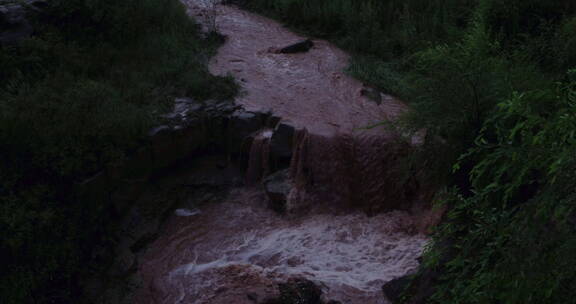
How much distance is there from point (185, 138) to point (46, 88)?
2.05 m

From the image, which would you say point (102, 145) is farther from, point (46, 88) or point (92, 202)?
point (46, 88)

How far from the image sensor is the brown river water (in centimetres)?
584

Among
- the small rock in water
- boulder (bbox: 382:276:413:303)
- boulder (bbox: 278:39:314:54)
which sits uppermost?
boulder (bbox: 278:39:314:54)

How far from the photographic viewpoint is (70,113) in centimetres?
680

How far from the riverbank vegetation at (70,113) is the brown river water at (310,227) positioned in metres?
0.98

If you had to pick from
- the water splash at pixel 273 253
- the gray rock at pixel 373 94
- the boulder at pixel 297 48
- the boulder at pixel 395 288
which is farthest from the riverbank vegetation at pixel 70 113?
the boulder at pixel 395 288

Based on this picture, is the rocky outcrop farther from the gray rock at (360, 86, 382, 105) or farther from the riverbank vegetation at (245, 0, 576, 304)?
the gray rock at (360, 86, 382, 105)

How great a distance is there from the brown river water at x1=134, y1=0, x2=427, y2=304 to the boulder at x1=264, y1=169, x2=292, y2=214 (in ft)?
0.34

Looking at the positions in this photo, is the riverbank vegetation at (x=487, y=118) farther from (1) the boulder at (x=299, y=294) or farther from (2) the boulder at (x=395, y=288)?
(1) the boulder at (x=299, y=294)

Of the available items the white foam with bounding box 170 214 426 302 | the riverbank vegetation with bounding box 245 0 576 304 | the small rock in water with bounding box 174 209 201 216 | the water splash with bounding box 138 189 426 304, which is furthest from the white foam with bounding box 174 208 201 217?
the riverbank vegetation with bounding box 245 0 576 304

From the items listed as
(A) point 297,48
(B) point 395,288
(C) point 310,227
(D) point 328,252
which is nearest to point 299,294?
(D) point 328,252

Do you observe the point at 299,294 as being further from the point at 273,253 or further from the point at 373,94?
the point at 373,94

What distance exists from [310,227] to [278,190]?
2.38 ft

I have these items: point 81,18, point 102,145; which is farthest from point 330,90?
point 81,18
